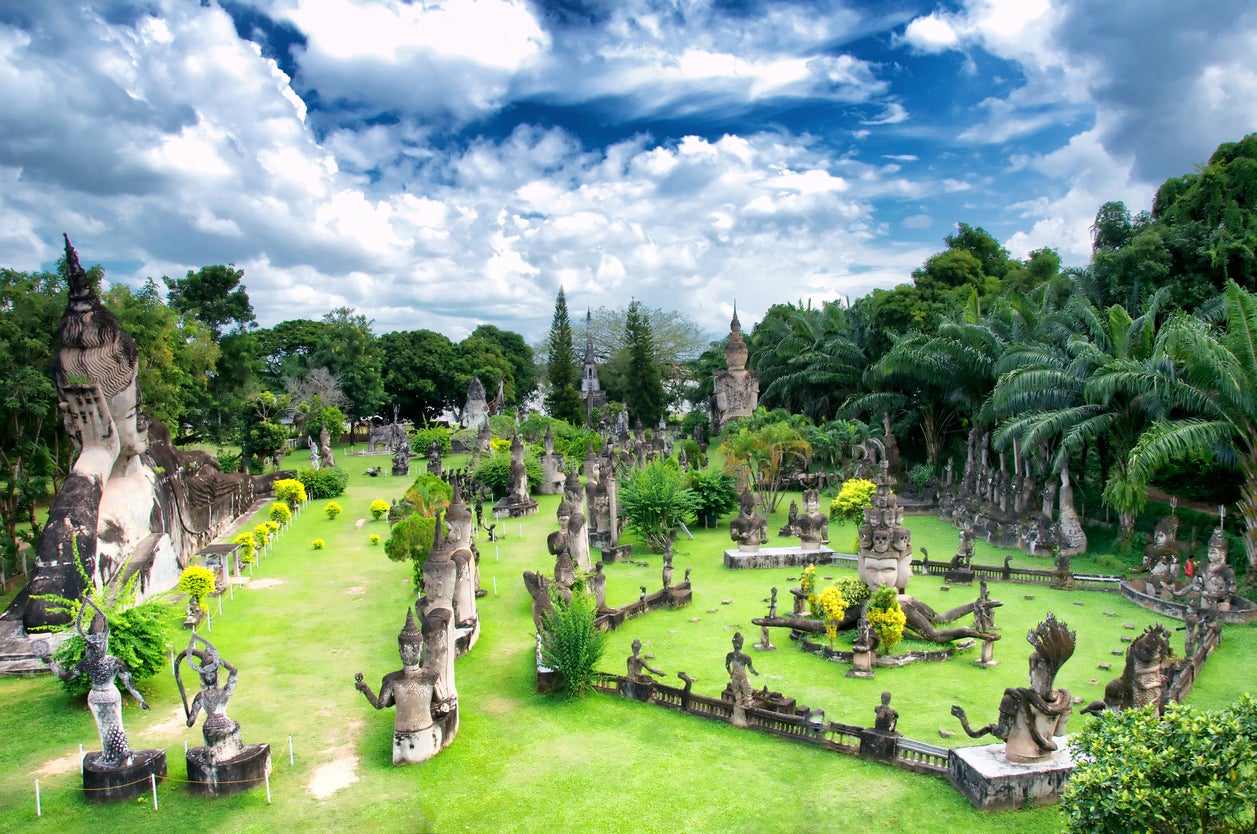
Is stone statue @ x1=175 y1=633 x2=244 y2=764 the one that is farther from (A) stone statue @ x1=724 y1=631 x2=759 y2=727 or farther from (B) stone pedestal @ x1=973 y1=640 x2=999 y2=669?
(B) stone pedestal @ x1=973 y1=640 x2=999 y2=669

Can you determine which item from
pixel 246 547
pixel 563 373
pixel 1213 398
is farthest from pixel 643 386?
pixel 1213 398

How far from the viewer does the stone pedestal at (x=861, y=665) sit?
14.1m

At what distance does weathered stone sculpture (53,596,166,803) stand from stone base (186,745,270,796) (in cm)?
56

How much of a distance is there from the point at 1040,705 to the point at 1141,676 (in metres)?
1.79

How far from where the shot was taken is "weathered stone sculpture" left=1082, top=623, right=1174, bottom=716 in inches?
407

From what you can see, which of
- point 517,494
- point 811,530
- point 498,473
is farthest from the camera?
point 498,473

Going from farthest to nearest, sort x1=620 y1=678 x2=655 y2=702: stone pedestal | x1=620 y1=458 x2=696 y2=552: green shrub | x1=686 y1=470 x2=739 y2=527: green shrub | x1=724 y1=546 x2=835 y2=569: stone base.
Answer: x1=686 y1=470 x2=739 y2=527: green shrub
x1=620 y1=458 x2=696 y2=552: green shrub
x1=724 y1=546 x2=835 y2=569: stone base
x1=620 y1=678 x2=655 y2=702: stone pedestal

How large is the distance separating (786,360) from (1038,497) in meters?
21.8

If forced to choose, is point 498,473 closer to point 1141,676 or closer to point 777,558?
point 777,558

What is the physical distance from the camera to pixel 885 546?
1589 cm

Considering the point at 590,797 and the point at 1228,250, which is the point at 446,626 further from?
the point at 1228,250

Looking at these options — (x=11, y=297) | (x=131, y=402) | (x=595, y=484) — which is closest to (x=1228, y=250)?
(x=595, y=484)

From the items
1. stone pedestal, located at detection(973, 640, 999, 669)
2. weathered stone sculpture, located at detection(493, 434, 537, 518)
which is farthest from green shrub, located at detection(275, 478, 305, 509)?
stone pedestal, located at detection(973, 640, 999, 669)

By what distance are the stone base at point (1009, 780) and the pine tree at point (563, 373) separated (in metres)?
46.6
